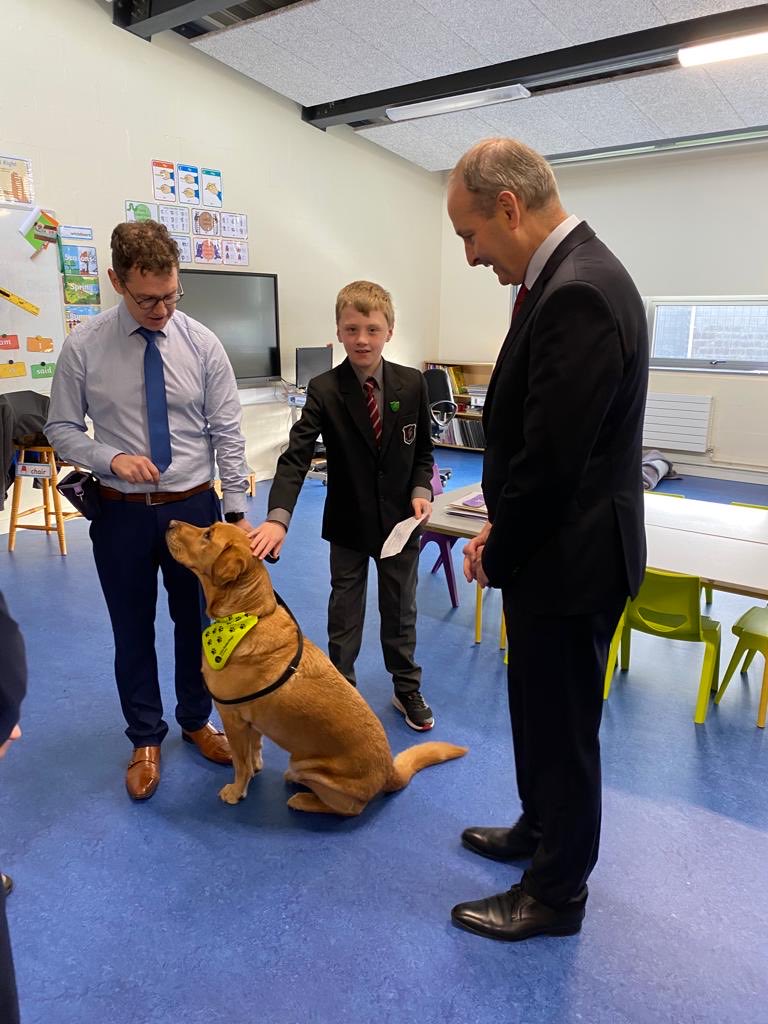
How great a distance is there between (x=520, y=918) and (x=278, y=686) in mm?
820

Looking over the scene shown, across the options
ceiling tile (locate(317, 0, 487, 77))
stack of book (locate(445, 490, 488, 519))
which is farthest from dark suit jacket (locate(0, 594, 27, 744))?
ceiling tile (locate(317, 0, 487, 77))

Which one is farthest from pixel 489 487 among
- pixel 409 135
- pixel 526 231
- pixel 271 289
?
pixel 409 135

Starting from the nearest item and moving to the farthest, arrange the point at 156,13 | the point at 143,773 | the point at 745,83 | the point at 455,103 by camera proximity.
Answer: the point at 143,773 < the point at 156,13 < the point at 745,83 < the point at 455,103

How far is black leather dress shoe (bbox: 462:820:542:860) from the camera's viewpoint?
1864 mm

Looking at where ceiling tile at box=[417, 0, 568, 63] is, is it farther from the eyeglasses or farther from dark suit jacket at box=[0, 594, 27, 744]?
dark suit jacket at box=[0, 594, 27, 744]

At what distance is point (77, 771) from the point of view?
224 cm

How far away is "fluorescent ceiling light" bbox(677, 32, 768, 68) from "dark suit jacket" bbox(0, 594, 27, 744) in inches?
210

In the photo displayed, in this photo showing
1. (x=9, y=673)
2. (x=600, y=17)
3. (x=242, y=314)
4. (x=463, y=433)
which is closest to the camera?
(x=9, y=673)

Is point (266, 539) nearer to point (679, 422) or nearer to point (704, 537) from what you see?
point (704, 537)

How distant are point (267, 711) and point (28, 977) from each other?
77 cm

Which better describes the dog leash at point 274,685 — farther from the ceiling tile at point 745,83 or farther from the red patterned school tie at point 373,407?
the ceiling tile at point 745,83

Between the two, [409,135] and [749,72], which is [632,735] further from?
[409,135]

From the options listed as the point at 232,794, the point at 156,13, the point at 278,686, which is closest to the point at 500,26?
the point at 156,13

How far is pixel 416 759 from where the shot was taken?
218 centimetres
